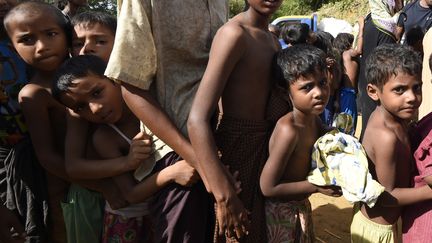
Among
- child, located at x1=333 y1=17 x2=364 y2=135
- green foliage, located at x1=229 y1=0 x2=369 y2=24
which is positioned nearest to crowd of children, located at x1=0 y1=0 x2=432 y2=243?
child, located at x1=333 y1=17 x2=364 y2=135

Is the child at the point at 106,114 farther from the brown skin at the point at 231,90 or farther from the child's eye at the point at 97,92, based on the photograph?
the brown skin at the point at 231,90

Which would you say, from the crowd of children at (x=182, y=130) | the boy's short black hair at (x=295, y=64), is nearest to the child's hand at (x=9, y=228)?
the crowd of children at (x=182, y=130)

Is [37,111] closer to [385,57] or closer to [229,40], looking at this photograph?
[229,40]

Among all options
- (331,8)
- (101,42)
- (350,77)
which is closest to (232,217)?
(101,42)

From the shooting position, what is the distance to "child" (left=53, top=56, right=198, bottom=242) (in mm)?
1791

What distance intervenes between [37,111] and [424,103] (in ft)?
6.99

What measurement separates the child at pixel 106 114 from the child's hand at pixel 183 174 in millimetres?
242

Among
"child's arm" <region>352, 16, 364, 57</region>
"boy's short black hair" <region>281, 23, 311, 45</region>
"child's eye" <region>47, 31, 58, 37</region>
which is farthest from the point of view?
"child's arm" <region>352, 16, 364, 57</region>

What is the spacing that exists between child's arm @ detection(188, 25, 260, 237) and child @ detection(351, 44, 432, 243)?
739 millimetres

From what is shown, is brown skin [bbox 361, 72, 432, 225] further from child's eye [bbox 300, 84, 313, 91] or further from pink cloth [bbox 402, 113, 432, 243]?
child's eye [bbox 300, 84, 313, 91]

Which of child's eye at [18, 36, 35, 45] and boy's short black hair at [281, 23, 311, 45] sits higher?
child's eye at [18, 36, 35, 45]

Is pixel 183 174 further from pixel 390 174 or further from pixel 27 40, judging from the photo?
pixel 27 40

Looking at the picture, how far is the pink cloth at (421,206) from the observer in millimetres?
1766

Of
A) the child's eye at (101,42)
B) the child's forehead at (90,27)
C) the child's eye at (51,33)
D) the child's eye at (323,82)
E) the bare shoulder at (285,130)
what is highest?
the child's eye at (323,82)
